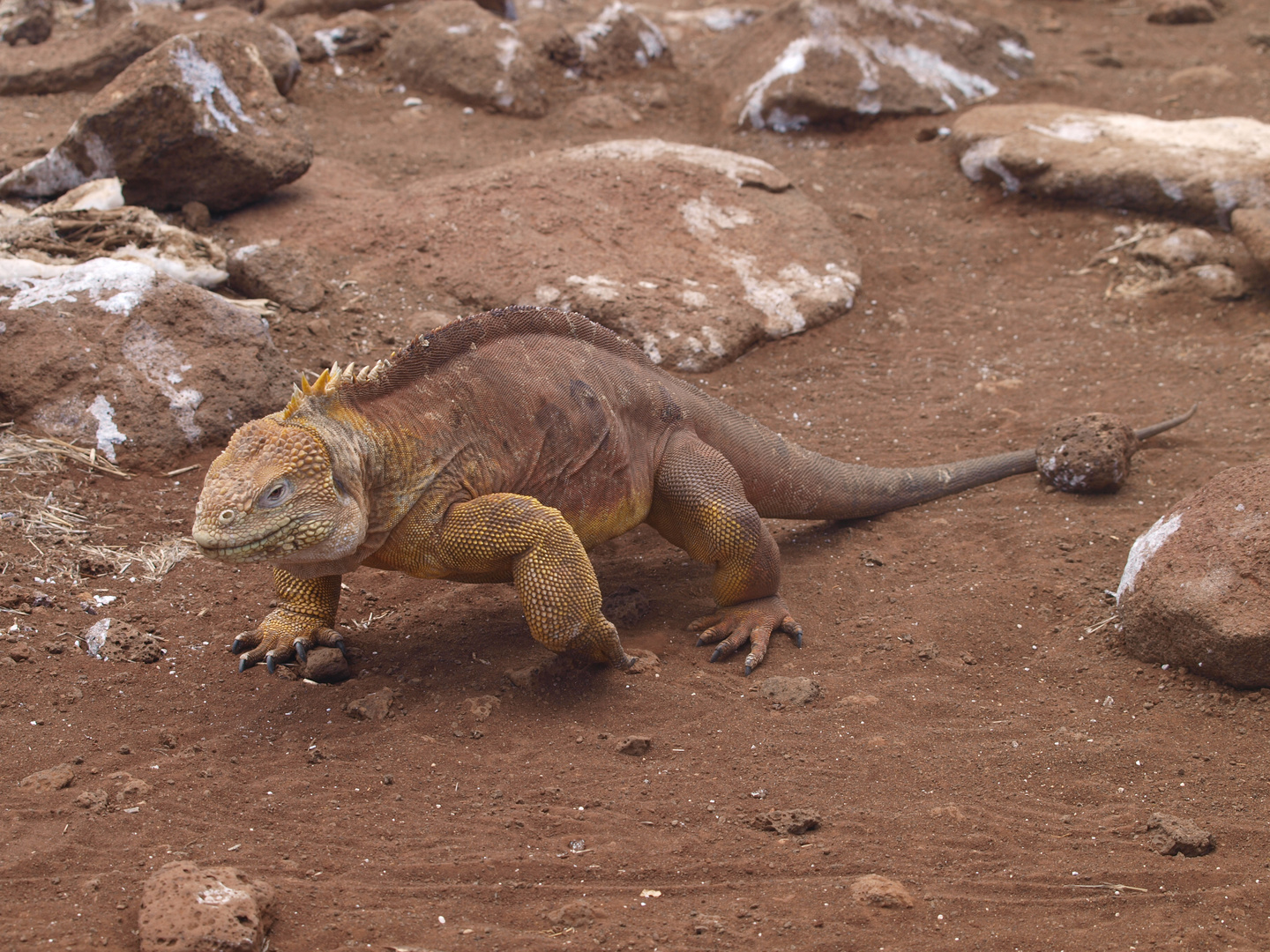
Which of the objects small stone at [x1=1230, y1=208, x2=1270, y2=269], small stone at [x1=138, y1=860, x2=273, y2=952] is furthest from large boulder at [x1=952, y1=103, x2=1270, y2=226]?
small stone at [x1=138, y1=860, x2=273, y2=952]

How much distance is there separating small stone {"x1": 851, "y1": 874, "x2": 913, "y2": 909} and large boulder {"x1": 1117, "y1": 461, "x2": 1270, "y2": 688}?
199cm

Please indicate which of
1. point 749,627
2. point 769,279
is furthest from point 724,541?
point 769,279

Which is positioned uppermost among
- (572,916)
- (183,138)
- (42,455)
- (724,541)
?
(183,138)

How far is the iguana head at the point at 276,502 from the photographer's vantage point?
3941 mm

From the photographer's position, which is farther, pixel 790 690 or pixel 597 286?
pixel 597 286

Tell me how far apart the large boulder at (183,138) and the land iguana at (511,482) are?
4.36 metres

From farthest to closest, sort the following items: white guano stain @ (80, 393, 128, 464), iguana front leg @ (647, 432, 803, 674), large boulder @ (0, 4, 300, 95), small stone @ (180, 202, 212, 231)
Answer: large boulder @ (0, 4, 300, 95), small stone @ (180, 202, 212, 231), white guano stain @ (80, 393, 128, 464), iguana front leg @ (647, 432, 803, 674)

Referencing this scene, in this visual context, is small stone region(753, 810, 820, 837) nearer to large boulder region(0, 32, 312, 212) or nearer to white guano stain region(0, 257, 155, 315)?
white guano stain region(0, 257, 155, 315)

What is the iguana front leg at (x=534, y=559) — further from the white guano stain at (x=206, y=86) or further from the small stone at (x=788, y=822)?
the white guano stain at (x=206, y=86)

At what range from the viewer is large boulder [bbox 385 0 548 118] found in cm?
1213

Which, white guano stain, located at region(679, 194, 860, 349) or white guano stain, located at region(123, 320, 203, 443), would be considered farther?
white guano stain, located at region(679, 194, 860, 349)

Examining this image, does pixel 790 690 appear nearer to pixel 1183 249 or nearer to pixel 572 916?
pixel 572 916

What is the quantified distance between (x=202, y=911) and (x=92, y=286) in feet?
15.9

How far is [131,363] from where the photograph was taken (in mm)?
6527
